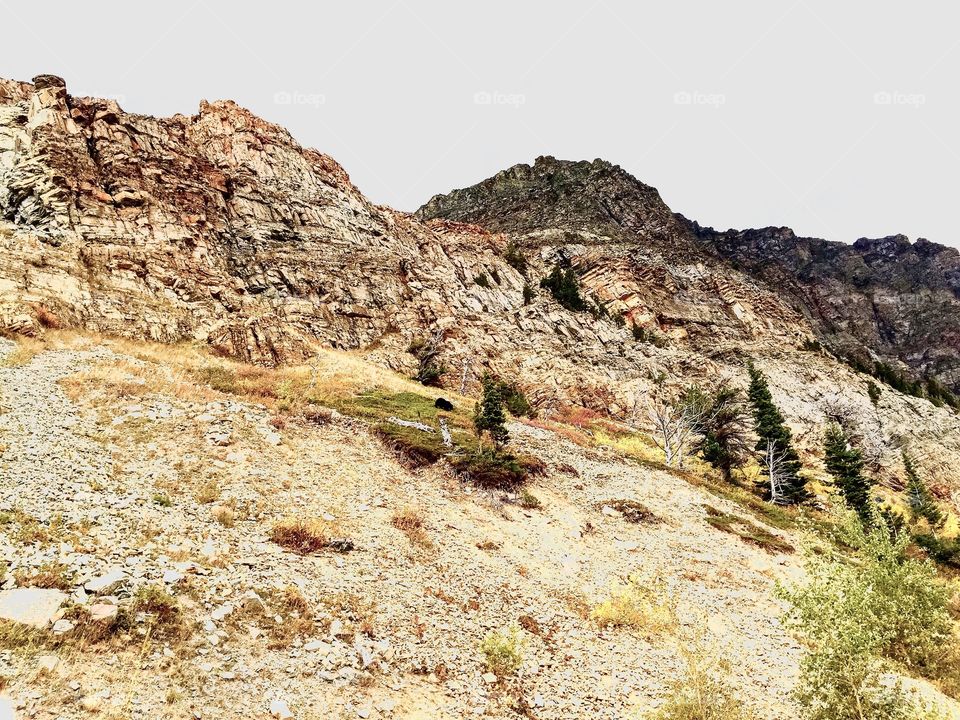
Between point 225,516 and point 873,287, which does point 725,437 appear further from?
point 873,287

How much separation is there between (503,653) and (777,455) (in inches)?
1935

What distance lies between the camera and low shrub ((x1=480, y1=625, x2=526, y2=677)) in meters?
12.4

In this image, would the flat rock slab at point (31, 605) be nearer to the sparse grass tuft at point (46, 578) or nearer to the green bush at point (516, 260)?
the sparse grass tuft at point (46, 578)

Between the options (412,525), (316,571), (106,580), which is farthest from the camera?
(412,525)

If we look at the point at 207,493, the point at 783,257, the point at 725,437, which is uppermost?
the point at 783,257

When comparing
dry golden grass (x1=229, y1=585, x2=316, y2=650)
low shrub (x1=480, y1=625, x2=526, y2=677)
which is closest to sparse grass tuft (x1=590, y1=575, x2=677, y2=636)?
low shrub (x1=480, y1=625, x2=526, y2=677)

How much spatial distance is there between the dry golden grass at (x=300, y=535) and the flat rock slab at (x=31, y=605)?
580cm

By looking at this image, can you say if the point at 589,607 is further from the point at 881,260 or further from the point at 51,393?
the point at 881,260

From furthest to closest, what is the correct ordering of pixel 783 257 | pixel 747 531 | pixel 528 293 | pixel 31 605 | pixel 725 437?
pixel 783 257, pixel 528 293, pixel 725 437, pixel 747 531, pixel 31 605

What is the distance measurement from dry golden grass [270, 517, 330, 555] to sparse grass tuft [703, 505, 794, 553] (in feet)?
73.8

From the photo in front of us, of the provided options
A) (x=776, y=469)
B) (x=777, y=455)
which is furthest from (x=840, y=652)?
(x=777, y=455)

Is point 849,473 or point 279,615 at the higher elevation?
point 279,615

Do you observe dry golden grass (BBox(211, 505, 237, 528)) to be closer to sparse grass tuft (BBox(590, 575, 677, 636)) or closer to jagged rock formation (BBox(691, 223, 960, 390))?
sparse grass tuft (BBox(590, 575, 677, 636))

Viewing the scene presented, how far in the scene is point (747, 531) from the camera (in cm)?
2864
